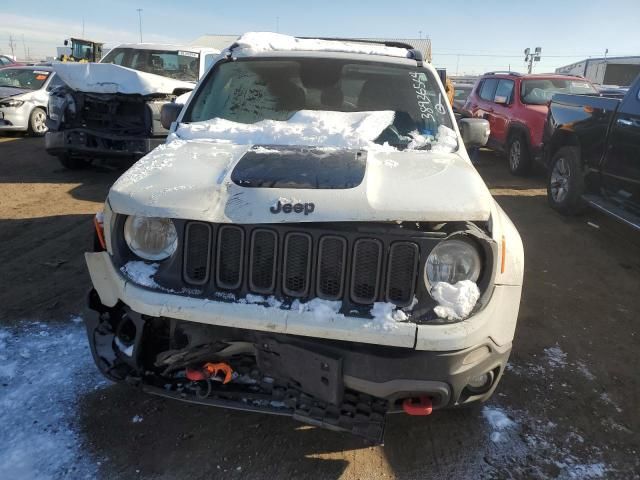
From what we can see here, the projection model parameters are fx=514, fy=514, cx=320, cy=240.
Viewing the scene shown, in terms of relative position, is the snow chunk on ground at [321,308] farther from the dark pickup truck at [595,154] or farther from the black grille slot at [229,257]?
the dark pickup truck at [595,154]

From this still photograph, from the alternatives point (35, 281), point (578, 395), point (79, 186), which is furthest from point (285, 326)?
point (79, 186)

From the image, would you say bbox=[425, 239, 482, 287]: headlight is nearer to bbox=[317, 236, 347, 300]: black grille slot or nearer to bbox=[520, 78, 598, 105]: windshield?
bbox=[317, 236, 347, 300]: black grille slot

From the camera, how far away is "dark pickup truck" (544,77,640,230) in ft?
17.3

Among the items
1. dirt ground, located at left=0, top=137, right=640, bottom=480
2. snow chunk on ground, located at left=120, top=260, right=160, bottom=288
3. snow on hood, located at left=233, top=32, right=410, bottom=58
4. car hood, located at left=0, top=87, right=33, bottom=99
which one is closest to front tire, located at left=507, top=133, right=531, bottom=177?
dirt ground, located at left=0, top=137, right=640, bottom=480

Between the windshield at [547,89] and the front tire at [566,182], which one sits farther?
the windshield at [547,89]

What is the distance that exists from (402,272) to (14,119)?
465 inches

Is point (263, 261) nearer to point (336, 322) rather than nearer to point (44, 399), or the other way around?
point (336, 322)

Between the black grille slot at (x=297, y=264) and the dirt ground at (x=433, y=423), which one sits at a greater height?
the black grille slot at (x=297, y=264)

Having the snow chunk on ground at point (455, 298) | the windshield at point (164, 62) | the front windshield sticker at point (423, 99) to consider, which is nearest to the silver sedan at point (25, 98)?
the windshield at point (164, 62)

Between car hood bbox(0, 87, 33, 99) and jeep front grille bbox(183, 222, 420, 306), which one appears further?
car hood bbox(0, 87, 33, 99)

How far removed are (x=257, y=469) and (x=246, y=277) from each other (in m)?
0.95

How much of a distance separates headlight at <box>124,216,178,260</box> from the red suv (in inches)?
303

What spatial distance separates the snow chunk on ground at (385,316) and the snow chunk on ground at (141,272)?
3.20ft

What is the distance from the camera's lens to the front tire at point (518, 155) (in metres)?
9.13
